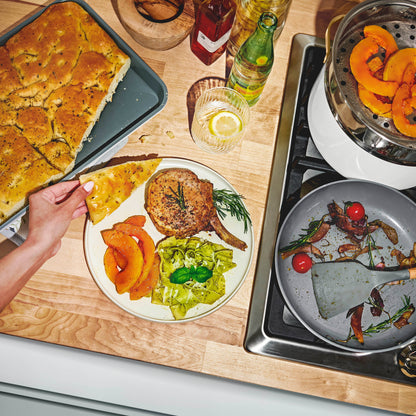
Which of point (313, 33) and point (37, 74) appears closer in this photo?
point (37, 74)

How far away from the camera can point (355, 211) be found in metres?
1.08

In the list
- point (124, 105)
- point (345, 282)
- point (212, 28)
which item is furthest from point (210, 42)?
point (345, 282)

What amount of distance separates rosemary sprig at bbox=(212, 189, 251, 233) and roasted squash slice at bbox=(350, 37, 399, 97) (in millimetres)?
440

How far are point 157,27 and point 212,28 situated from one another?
0.18 m

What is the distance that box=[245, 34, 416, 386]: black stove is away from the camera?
100cm

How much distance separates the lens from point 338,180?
1.06 meters

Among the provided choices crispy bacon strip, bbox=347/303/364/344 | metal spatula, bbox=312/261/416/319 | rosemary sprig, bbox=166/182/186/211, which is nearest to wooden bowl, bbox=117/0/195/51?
rosemary sprig, bbox=166/182/186/211

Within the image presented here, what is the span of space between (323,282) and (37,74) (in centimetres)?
98

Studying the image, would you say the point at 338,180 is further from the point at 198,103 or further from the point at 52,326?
the point at 52,326

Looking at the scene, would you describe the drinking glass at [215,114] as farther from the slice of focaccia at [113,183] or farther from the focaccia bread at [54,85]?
the focaccia bread at [54,85]

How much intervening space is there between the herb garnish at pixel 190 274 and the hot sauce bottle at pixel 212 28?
0.64 metres

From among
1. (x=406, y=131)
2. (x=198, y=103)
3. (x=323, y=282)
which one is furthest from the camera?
(x=198, y=103)

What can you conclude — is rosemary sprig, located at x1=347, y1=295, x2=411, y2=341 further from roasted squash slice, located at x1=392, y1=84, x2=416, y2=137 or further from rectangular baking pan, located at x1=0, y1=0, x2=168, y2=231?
rectangular baking pan, located at x1=0, y1=0, x2=168, y2=231

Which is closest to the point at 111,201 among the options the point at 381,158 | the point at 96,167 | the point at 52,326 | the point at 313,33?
the point at 96,167
